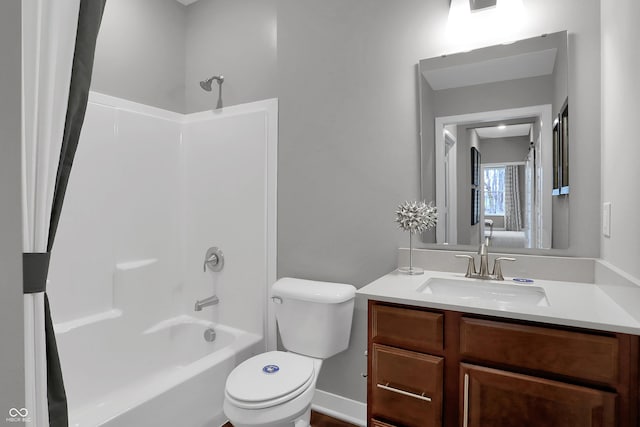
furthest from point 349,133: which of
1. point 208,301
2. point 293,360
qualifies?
point 208,301

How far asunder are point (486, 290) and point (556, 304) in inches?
13.4

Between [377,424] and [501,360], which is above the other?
[501,360]

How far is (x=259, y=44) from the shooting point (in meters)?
2.44

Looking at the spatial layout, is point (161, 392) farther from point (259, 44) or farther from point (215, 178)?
point (259, 44)

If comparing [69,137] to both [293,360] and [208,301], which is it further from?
[208,301]

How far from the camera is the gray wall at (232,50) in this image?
2.40 meters

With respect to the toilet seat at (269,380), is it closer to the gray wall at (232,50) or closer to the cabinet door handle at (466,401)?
the cabinet door handle at (466,401)

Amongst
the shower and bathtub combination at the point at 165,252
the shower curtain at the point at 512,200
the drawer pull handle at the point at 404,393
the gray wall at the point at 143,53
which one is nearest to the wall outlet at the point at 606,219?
the shower curtain at the point at 512,200

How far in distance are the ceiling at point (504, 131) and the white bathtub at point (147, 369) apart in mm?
1763

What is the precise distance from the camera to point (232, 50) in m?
2.57

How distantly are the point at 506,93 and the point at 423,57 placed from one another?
0.45m

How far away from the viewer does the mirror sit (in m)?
1.62

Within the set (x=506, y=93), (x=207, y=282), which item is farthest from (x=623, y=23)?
(x=207, y=282)

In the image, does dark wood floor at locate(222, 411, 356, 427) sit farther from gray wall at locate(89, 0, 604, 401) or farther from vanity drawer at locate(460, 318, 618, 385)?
vanity drawer at locate(460, 318, 618, 385)
